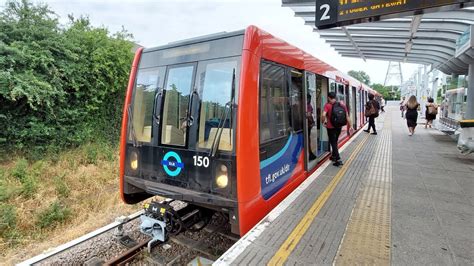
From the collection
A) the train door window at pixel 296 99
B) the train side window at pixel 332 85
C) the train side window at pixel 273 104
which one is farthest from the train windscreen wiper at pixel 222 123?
the train side window at pixel 332 85

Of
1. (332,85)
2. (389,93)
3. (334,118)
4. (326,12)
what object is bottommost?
(334,118)

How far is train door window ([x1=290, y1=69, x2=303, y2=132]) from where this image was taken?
4.35 m

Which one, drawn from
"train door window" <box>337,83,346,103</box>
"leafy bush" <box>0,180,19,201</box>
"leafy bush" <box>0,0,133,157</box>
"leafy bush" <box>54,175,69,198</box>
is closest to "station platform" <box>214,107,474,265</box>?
"train door window" <box>337,83,346,103</box>

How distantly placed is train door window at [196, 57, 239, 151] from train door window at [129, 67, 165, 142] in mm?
789

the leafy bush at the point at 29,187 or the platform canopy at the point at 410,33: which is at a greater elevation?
the platform canopy at the point at 410,33

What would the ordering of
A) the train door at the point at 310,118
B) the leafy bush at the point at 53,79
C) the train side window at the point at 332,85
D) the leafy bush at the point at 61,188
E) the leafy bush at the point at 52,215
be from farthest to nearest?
the train side window at the point at 332,85
the leafy bush at the point at 53,79
the leafy bush at the point at 61,188
the train door at the point at 310,118
the leafy bush at the point at 52,215

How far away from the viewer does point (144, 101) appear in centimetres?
388

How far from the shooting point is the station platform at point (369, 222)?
2691 millimetres

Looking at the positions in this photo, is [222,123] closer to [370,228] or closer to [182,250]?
[182,250]

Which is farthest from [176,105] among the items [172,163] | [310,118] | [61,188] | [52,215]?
[61,188]

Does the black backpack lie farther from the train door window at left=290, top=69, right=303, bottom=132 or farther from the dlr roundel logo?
the dlr roundel logo

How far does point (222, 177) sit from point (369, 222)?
203 centimetres

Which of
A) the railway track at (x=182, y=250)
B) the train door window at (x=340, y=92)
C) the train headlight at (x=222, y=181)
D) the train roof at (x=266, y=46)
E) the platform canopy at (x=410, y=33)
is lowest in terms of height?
the railway track at (x=182, y=250)

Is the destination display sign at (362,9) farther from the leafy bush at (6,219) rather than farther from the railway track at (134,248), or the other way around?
the leafy bush at (6,219)
